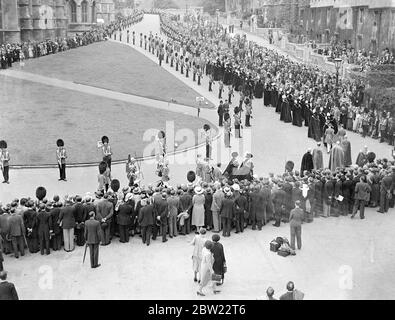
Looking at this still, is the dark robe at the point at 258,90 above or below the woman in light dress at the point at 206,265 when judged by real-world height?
above

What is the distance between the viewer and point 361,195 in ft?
54.7

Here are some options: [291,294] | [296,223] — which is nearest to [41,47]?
[296,223]

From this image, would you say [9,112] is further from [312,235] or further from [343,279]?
[343,279]

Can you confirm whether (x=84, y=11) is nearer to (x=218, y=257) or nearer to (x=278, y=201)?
(x=278, y=201)

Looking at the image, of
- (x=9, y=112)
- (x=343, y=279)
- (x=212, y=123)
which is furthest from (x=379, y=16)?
(x=343, y=279)

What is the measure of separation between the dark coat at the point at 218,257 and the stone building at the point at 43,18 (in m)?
39.2

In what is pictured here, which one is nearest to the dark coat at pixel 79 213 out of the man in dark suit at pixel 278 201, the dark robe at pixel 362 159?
the man in dark suit at pixel 278 201

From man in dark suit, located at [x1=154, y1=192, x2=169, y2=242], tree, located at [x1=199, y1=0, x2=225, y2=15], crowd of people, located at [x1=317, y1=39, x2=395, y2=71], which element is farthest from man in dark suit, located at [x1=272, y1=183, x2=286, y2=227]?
tree, located at [x1=199, y1=0, x2=225, y2=15]

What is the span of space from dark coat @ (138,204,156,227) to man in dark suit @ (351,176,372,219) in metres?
6.47

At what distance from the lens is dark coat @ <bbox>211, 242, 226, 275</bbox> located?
1191 centimetres

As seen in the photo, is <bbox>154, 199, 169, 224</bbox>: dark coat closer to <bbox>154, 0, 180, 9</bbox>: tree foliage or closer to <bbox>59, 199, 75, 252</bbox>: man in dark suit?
<bbox>59, 199, 75, 252</bbox>: man in dark suit

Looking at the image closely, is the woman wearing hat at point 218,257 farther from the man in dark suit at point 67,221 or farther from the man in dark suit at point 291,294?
the man in dark suit at point 67,221

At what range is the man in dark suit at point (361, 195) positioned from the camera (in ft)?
54.7
